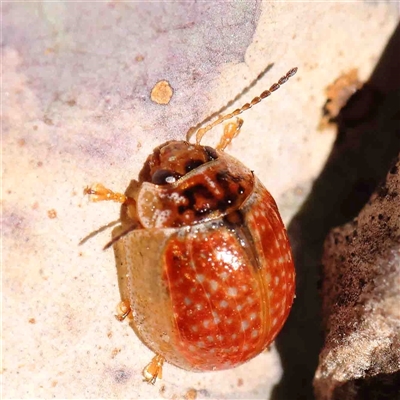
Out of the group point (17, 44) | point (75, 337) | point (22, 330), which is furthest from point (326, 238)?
point (17, 44)

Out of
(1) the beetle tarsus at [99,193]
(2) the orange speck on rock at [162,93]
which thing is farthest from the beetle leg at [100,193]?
(2) the orange speck on rock at [162,93]

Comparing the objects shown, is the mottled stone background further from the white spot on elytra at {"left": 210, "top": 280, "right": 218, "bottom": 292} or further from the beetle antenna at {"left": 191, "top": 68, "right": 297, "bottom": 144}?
the white spot on elytra at {"left": 210, "top": 280, "right": 218, "bottom": 292}

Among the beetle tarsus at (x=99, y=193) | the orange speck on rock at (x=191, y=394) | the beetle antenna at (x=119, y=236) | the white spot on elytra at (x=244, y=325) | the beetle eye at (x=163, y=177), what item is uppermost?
the beetle eye at (x=163, y=177)

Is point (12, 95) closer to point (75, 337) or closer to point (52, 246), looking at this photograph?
point (52, 246)

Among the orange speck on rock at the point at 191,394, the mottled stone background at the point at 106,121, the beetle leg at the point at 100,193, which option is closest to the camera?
the mottled stone background at the point at 106,121

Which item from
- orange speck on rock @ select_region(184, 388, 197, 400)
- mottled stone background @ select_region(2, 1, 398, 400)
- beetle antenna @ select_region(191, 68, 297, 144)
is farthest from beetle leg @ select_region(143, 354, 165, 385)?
beetle antenna @ select_region(191, 68, 297, 144)

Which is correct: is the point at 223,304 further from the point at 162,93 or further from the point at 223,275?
the point at 162,93

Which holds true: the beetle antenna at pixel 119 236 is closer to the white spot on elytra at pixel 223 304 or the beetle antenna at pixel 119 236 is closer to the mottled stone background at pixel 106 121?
the mottled stone background at pixel 106 121
